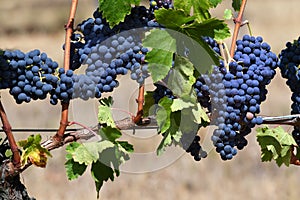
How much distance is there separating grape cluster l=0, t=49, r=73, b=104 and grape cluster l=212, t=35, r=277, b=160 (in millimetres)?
295

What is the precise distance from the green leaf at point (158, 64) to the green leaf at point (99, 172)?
0.66ft

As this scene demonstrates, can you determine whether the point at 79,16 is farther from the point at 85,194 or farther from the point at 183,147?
the point at 183,147

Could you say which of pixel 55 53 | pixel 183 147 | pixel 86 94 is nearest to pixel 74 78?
pixel 86 94

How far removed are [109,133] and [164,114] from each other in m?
0.11

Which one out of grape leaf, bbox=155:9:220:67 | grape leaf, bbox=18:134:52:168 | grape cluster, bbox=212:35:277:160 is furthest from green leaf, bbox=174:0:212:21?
grape leaf, bbox=18:134:52:168

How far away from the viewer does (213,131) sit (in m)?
1.43

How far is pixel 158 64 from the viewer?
1.25 m

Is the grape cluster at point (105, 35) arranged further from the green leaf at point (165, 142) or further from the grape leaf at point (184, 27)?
the green leaf at point (165, 142)

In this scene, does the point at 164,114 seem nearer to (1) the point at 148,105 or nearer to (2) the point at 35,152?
(1) the point at 148,105

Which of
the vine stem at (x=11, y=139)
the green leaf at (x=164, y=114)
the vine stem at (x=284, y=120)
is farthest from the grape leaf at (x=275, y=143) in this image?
the vine stem at (x=11, y=139)

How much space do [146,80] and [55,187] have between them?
270 cm

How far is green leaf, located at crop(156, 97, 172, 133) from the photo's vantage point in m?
1.31

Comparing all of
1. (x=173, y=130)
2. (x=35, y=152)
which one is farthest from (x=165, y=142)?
(x=35, y=152)

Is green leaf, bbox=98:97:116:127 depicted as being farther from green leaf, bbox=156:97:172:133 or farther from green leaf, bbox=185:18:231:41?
green leaf, bbox=185:18:231:41
